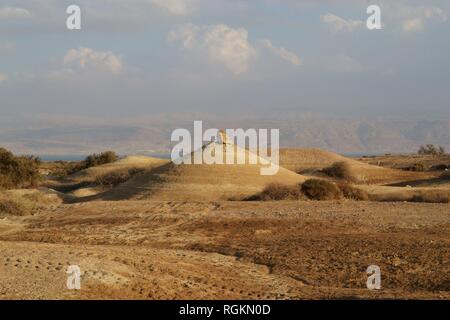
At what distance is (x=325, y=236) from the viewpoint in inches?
661

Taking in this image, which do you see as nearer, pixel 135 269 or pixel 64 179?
pixel 135 269

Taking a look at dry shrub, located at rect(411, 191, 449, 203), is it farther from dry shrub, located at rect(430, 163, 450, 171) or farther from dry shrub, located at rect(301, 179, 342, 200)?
dry shrub, located at rect(430, 163, 450, 171)

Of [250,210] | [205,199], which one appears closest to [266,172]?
[205,199]

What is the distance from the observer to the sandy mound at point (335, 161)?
44.4m

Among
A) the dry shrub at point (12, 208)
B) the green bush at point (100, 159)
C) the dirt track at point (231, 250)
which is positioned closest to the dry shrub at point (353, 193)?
the dirt track at point (231, 250)

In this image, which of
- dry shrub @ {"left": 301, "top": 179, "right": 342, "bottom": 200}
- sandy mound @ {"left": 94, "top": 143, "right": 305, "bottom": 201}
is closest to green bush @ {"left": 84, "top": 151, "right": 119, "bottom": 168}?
sandy mound @ {"left": 94, "top": 143, "right": 305, "bottom": 201}

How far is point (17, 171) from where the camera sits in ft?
128

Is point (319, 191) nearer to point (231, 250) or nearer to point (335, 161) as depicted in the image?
point (231, 250)

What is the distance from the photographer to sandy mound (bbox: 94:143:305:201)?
94.3 feet

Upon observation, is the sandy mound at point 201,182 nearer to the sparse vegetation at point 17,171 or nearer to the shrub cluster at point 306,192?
the shrub cluster at point 306,192

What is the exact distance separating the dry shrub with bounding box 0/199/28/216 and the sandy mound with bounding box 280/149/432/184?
80.0 feet

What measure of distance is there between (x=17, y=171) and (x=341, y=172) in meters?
20.6

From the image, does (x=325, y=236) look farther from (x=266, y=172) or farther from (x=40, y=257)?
(x=266, y=172)
